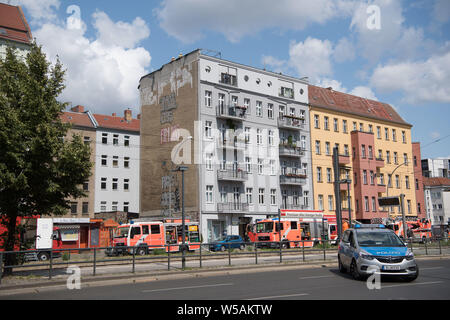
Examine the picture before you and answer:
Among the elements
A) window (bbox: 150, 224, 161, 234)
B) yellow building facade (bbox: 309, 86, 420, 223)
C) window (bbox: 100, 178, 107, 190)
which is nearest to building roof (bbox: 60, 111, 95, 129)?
window (bbox: 100, 178, 107, 190)

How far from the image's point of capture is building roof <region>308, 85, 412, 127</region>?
60.9 metres

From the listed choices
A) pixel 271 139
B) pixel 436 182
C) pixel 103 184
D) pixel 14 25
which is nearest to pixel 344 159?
pixel 271 139

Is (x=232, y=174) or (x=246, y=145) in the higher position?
(x=246, y=145)

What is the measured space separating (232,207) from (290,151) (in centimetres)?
1058

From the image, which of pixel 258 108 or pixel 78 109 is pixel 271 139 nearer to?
pixel 258 108

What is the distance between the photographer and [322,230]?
43281 mm

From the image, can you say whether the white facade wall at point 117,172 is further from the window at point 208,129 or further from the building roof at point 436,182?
the building roof at point 436,182

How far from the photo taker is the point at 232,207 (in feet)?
161

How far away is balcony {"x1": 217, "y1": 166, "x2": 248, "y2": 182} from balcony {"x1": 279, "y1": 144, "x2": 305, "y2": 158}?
6.07m

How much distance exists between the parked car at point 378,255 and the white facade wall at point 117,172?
49523 mm

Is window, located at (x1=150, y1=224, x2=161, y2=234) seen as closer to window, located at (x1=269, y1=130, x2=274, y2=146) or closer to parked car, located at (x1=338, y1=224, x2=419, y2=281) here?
window, located at (x1=269, y1=130, x2=274, y2=146)

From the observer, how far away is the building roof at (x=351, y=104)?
60.9 metres
